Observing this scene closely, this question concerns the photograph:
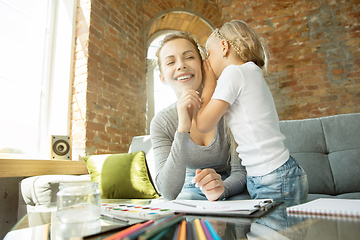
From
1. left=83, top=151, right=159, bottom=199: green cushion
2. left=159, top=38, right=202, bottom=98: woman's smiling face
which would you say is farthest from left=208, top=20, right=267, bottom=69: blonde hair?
left=83, top=151, right=159, bottom=199: green cushion

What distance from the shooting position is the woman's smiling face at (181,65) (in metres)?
1.23

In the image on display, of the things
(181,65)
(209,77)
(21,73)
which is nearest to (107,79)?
(21,73)

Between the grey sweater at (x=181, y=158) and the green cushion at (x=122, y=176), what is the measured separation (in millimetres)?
942

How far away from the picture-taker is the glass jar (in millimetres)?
423

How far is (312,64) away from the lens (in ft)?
11.8

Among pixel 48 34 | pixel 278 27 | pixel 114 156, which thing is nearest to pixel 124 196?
pixel 114 156

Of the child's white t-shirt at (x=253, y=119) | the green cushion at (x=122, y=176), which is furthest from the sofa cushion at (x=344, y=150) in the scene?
the green cushion at (x=122, y=176)

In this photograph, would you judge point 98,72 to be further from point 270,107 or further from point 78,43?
point 270,107

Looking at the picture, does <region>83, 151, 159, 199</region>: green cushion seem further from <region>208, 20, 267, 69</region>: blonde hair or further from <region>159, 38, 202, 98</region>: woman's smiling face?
<region>208, 20, 267, 69</region>: blonde hair

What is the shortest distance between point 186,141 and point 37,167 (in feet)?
5.37

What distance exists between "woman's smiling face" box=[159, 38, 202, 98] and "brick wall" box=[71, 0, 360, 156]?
1601 millimetres

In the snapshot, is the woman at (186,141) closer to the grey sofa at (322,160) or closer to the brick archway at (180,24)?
the grey sofa at (322,160)

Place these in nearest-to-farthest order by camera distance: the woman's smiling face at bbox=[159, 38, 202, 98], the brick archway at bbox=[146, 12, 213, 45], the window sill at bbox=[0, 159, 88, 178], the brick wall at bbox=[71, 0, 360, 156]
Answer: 1. the woman's smiling face at bbox=[159, 38, 202, 98]
2. the window sill at bbox=[0, 159, 88, 178]
3. the brick wall at bbox=[71, 0, 360, 156]
4. the brick archway at bbox=[146, 12, 213, 45]

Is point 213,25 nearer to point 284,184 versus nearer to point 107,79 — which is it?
point 107,79
